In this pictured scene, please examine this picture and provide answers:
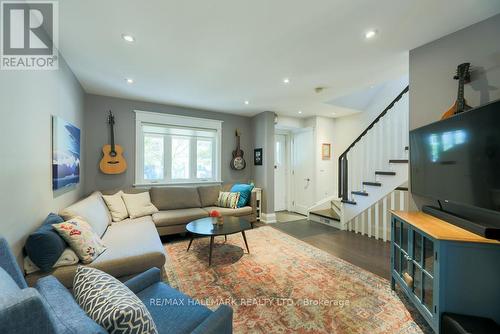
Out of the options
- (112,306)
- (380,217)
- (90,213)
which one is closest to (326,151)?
(380,217)

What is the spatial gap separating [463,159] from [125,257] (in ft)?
9.24

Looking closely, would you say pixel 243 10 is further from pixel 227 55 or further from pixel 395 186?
pixel 395 186

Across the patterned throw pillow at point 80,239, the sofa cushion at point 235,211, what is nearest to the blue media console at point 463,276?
the patterned throw pillow at point 80,239

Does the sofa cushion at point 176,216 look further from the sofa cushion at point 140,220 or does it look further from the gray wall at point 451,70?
the gray wall at point 451,70

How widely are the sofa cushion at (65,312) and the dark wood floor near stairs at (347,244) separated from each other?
264 cm

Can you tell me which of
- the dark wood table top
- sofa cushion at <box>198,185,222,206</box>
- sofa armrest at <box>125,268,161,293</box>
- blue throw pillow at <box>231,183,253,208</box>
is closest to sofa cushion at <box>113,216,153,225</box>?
the dark wood table top

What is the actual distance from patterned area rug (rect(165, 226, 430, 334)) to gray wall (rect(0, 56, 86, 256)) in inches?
53.3

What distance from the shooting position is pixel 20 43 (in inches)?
62.0

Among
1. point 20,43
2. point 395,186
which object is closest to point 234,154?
point 395,186

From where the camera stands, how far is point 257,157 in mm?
4848

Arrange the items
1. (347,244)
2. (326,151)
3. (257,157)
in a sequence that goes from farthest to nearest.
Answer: (326,151), (257,157), (347,244)

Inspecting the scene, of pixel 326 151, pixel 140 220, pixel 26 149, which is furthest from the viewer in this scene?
pixel 326 151

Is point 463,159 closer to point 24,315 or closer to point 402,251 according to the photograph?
point 402,251

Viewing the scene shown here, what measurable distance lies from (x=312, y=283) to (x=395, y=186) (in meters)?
2.09
